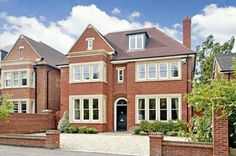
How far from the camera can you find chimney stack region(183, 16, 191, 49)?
28772 millimetres

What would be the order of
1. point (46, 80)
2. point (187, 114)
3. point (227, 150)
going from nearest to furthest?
point (227, 150) < point (187, 114) < point (46, 80)

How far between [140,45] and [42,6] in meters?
14.8

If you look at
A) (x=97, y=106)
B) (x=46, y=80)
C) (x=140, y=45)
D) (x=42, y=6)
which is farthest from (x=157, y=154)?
(x=46, y=80)

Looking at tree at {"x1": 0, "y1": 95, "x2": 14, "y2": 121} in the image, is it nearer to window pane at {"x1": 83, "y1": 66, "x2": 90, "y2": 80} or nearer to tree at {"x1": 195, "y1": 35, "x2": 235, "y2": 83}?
window pane at {"x1": 83, "y1": 66, "x2": 90, "y2": 80}

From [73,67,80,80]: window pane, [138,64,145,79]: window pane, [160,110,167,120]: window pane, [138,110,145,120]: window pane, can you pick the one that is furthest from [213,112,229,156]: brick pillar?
[73,67,80,80]: window pane

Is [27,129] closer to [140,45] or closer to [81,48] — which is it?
[81,48]

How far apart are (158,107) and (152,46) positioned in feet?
19.3

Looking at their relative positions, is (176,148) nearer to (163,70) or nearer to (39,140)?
(39,140)

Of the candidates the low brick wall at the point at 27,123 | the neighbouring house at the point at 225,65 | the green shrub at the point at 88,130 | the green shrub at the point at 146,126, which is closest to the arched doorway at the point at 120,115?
the green shrub at the point at 88,130

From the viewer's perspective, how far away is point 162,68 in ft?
86.9

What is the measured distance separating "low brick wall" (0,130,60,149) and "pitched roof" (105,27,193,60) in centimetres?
1353

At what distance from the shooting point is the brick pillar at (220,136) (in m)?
11.5

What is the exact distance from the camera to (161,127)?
24.5 metres

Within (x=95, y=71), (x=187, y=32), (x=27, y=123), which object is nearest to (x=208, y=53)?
(x=187, y=32)
